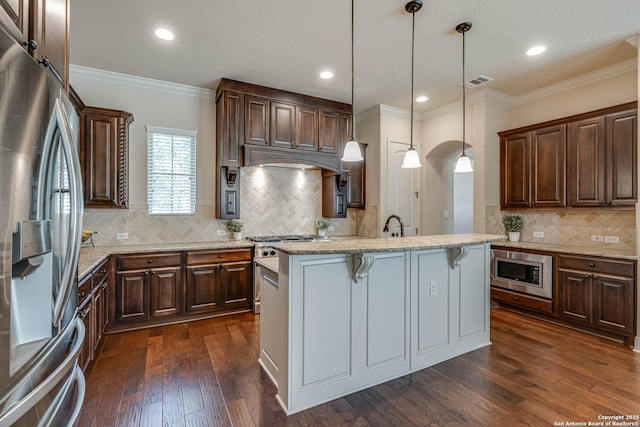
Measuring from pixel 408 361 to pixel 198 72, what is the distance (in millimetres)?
4083

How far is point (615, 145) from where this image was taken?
354cm

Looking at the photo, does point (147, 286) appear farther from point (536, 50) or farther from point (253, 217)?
point (536, 50)

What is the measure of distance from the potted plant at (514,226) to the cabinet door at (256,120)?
3.73 meters

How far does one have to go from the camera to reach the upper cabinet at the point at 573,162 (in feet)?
11.4

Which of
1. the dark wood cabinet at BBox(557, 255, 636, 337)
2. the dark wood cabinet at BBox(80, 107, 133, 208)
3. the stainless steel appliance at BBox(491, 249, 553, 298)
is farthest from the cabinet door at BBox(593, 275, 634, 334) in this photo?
the dark wood cabinet at BBox(80, 107, 133, 208)

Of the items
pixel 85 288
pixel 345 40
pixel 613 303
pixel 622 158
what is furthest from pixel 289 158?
pixel 613 303

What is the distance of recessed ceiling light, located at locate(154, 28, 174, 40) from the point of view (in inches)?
121

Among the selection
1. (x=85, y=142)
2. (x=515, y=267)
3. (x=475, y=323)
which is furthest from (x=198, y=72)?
(x=515, y=267)

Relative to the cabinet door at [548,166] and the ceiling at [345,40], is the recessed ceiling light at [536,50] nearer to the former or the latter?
the ceiling at [345,40]

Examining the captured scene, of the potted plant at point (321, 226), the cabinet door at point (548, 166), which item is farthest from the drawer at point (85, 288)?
the cabinet door at point (548, 166)

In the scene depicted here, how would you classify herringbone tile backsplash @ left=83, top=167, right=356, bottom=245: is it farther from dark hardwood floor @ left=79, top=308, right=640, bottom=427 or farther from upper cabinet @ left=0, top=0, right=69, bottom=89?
upper cabinet @ left=0, top=0, right=69, bottom=89

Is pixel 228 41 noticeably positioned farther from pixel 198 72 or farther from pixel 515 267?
pixel 515 267

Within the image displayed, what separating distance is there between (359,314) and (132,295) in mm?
2735

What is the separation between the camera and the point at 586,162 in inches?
149
